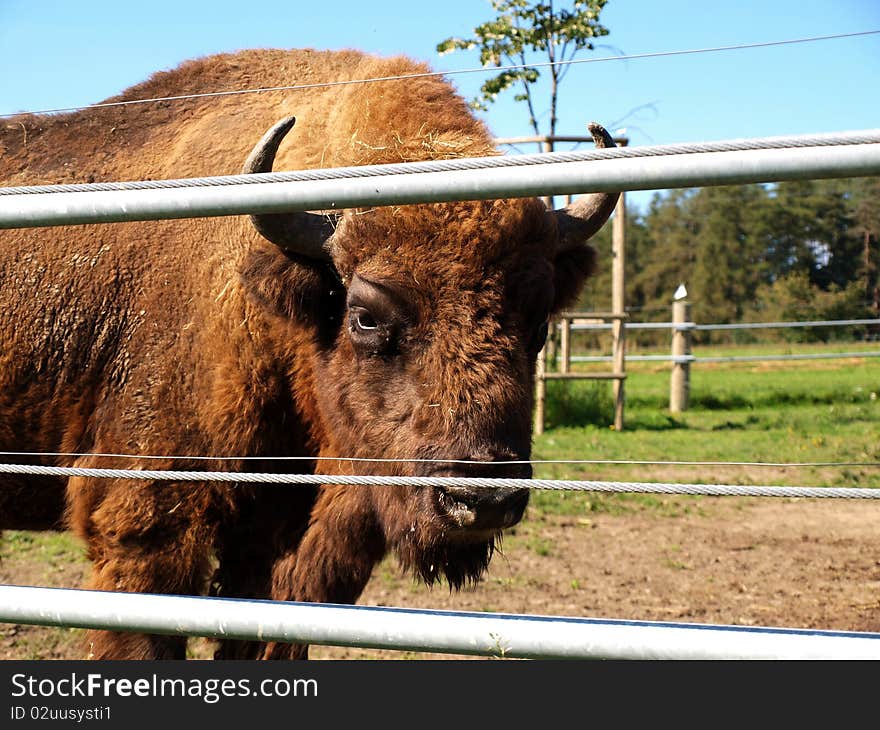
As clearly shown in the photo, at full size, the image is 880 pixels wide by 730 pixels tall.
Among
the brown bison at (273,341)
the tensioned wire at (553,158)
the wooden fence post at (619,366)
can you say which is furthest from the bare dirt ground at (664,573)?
the wooden fence post at (619,366)

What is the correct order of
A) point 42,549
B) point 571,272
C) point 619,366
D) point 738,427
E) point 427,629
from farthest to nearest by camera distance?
point 619,366
point 738,427
point 42,549
point 571,272
point 427,629

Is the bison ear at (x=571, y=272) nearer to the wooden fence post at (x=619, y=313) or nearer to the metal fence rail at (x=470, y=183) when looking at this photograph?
the metal fence rail at (x=470, y=183)

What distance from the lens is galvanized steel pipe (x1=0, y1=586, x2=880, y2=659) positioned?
5.04ft

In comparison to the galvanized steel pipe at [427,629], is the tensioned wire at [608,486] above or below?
above

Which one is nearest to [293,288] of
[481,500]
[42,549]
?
[481,500]

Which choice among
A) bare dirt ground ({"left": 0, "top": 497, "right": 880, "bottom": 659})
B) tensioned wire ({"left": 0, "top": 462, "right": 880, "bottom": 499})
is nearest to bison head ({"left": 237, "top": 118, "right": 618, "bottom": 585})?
tensioned wire ({"left": 0, "top": 462, "right": 880, "bottom": 499})

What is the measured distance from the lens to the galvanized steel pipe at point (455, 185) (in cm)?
159

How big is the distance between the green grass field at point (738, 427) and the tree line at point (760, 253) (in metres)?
1.14

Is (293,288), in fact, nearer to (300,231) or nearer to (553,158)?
(300,231)

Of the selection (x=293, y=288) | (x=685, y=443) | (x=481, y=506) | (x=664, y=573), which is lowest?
(x=664, y=573)

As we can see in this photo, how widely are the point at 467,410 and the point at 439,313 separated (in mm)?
409

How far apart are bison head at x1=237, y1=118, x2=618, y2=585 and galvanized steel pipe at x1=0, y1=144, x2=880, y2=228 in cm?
124

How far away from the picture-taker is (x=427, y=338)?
10.3 ft

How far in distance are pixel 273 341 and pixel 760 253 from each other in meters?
25.3
